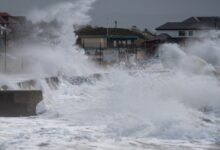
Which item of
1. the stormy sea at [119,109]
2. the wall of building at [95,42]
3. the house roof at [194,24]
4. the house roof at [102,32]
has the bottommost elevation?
the stormy sea at [119,109]

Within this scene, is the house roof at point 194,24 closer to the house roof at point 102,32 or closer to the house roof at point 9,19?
the house roof at point 102,32

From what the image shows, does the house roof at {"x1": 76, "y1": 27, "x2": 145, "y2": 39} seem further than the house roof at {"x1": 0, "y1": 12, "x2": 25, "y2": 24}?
Yes

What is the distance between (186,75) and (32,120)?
975 centimetres

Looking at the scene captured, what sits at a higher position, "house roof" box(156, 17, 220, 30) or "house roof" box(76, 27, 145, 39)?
"house roof" box(156, 17, 220, 30)

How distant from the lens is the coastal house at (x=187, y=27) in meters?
52.0

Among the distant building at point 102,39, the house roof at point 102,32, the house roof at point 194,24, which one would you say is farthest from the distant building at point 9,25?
the house roof at point 194,24

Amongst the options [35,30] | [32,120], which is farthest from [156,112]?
[35,30]

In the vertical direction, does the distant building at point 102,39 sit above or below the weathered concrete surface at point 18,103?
above

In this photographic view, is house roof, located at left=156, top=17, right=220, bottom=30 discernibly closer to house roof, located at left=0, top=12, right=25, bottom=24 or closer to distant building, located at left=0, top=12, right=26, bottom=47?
house roof, located at left=0, top=12, right=25, bottom=24

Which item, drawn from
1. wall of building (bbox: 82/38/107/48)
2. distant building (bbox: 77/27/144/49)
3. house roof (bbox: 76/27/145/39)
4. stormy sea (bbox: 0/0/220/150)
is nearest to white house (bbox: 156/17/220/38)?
house roof (bbox: 76/27/145/39)

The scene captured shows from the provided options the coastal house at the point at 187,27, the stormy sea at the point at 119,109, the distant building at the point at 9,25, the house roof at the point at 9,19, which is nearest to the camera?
the stormy sea at the point at 119,109

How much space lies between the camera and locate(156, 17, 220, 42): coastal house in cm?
5197

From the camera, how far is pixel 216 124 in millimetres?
13258

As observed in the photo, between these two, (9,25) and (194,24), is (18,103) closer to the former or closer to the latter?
(9,25)
